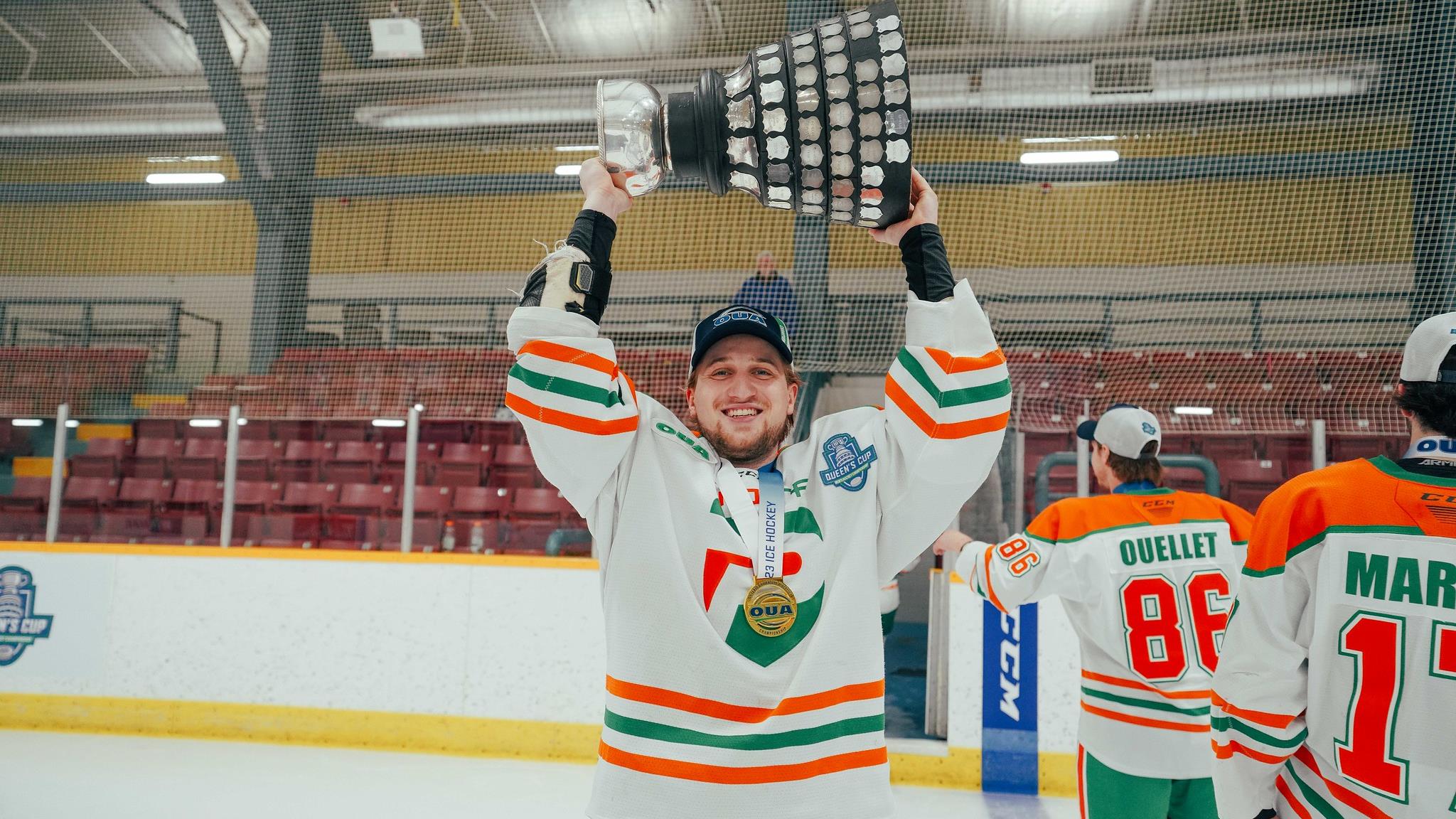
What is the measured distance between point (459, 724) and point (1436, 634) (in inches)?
146

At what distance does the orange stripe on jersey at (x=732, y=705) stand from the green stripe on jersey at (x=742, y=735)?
0.8 inches

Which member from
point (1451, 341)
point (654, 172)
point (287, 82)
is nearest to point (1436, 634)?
point (1451, 341)

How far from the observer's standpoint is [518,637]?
4.05 m

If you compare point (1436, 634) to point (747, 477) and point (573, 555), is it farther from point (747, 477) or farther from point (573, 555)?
point (573, 555)

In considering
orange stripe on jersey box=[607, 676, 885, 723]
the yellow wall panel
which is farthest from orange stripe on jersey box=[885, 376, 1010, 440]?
the yellow wall panel

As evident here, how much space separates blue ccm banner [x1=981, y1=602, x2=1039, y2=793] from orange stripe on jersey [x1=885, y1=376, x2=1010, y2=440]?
2.78m

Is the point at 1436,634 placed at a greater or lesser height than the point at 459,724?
greater

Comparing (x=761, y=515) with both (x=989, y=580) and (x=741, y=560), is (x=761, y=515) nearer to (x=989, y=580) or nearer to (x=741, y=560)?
(x=741, y=560)

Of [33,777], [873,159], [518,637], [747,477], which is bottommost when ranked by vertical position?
[33,777]

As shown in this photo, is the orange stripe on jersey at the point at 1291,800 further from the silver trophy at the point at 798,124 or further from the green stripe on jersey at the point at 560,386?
the green stripe on jersey at the point at 560,386

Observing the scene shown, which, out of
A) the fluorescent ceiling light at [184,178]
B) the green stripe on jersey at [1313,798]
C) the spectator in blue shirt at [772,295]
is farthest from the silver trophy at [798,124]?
the fluorescent ceiling light at [184,178]

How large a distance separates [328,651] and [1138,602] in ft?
11.3

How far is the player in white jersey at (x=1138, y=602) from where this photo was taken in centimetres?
201

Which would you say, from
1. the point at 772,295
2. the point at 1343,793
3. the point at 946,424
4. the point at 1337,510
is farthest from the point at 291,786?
the point at 1337,510
